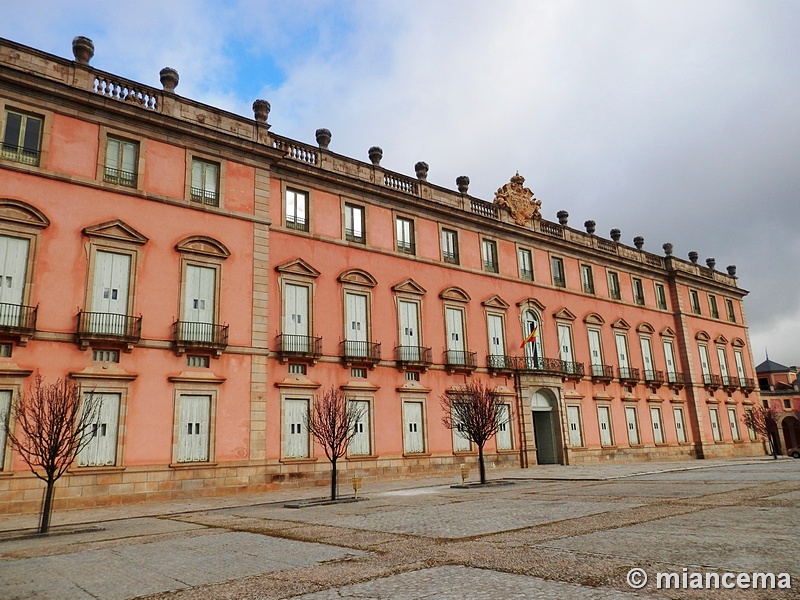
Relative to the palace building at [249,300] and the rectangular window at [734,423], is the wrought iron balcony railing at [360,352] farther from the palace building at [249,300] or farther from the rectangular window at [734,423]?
the rectangular window at [734,423]

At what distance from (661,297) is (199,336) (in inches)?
1264

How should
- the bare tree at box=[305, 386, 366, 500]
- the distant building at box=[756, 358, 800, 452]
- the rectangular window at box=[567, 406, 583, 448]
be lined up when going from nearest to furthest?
the bare tree at box=[305, 386, 366, 500], the rectangular window at box=[567, 406, 583, 448], the distant building at box=[756, 358, 800, 452]

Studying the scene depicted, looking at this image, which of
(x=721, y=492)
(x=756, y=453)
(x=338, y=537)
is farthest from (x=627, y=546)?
(x=756, y=453)

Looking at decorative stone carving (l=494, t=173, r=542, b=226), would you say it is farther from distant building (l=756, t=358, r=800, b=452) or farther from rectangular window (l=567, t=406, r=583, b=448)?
distant building (l=756, t=358, r=800, b=452)

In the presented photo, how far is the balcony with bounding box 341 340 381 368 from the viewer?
23562 millimetres

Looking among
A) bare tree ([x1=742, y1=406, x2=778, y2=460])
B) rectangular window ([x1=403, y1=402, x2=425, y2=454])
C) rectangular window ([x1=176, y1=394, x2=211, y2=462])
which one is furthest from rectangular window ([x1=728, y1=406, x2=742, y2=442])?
rectangular window ([x1=176, y1=394, x2=211, y2=462])

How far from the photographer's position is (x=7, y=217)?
17.3m

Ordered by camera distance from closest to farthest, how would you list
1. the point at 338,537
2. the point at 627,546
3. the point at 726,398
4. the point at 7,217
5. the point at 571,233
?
the point at 627,546 → the point at 338,537 → the point at 7,217 → the point at 571,233 → the point at 726,398

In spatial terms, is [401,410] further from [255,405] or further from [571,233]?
[571,233]

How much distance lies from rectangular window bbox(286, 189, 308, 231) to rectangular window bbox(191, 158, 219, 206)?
2976 mm

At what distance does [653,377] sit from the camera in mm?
37719

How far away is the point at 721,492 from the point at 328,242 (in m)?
16.2

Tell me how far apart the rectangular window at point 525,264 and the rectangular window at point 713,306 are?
20.0 m

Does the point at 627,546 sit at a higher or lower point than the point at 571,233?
lower
